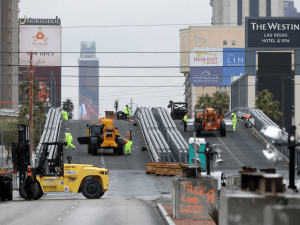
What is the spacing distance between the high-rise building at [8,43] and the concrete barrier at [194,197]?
129 m

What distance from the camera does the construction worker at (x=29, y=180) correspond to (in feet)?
85.5

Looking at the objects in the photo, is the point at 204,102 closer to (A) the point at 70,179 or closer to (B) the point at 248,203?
(A) the point at 70,179

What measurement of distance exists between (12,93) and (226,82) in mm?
57326

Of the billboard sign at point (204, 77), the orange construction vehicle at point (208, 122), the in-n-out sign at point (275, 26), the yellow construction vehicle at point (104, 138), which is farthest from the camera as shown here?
the billboard sign at point (204, 77)

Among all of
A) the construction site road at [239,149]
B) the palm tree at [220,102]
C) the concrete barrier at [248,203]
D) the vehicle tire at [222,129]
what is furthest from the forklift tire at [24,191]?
the palm tree at [220,102]

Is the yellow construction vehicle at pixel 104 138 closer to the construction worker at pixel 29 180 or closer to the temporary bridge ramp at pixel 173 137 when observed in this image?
the temporary bridge ramp at pixel 173 137

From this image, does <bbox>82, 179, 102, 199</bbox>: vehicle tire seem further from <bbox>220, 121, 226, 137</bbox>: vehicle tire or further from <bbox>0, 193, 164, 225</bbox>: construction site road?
<bbox>220, 121, 226, 137</bbox>: vehicle tire

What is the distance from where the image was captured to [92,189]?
26797mm

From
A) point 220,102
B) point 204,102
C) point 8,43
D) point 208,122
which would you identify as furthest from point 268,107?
point 8,43

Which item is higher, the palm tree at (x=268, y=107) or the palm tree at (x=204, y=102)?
the palm tree at (x=204, y=102)

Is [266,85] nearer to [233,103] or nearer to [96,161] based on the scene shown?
[233,103]

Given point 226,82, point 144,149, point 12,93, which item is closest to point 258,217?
point 144,149

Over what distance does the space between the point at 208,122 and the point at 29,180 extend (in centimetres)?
2928

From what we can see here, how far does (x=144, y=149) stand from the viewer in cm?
→ 5047
